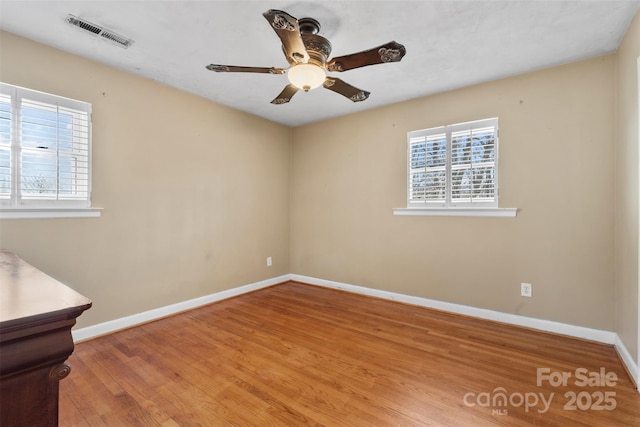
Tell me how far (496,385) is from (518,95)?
258cm

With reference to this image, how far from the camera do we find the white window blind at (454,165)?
9.65 ft

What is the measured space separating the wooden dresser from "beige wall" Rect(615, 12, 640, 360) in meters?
3.03

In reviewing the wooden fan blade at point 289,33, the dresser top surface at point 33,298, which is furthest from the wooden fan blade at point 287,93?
the dresser top surface at point 33,298

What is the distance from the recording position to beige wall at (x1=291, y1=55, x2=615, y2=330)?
2.46 m

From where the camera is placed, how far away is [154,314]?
2.96 meters

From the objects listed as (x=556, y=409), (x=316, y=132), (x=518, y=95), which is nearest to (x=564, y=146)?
(x=518, y=95)

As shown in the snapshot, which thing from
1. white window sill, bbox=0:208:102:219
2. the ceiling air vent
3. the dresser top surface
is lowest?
the dresser top surface

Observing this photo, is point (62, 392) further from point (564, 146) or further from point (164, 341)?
point (564, 146)

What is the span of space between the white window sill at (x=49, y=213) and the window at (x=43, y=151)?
27mm

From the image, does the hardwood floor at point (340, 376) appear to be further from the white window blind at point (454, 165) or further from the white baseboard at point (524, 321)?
the white window blind at point (454, 165)

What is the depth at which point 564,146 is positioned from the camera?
258 centimetres

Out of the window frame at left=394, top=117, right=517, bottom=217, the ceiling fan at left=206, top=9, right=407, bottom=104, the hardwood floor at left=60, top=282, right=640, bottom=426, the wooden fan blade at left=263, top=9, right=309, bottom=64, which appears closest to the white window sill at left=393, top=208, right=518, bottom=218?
the window frame at left=394, top=117, right=517, bottom=217

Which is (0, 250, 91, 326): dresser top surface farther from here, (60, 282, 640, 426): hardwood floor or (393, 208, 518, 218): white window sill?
(393, 208, 518, 218): white window sill

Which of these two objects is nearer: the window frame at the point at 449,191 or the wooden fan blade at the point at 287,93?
the wooden fan blade at the point at 287,93
